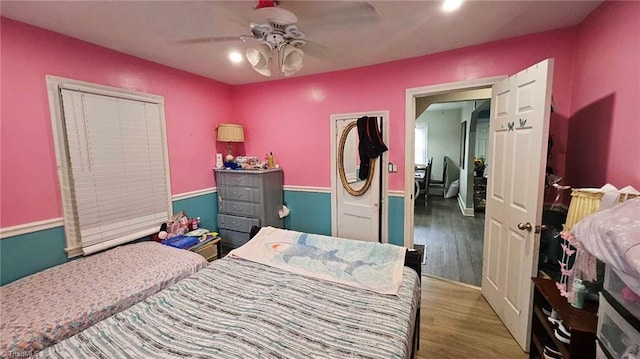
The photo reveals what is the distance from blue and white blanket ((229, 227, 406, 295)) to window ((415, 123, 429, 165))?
20.4ft

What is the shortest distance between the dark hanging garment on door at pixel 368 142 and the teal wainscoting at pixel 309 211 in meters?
0.65

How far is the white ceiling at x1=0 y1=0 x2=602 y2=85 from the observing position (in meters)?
1.67

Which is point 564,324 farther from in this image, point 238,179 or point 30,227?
point 30,227

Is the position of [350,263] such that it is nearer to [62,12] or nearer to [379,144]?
[379,144]

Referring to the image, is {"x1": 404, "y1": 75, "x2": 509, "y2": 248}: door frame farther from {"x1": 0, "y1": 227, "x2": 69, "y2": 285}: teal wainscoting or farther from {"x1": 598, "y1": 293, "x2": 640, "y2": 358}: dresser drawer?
{"x1": 0, "y1": 227, "x2": 69, "y2": 285}: teal wainscoting

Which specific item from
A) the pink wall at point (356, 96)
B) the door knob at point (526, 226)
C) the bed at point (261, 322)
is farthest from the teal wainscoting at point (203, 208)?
the door knob at point (526, 226)

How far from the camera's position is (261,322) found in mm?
1261

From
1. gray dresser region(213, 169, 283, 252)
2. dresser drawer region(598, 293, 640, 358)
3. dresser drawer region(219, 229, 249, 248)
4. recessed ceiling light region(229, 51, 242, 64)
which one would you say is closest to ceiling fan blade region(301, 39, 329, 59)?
recessed ceiling light region(229, 51, 242, 64)

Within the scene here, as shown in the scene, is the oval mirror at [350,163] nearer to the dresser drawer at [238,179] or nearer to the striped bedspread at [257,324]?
the dresser drawer at [238,179]

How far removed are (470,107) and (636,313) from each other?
17.9ft

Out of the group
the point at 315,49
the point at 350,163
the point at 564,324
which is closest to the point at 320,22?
the point at 315,49

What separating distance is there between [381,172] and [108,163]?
107 inches

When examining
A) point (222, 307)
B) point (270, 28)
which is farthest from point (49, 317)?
point (270, 28)

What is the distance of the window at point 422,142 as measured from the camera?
24.7ft
